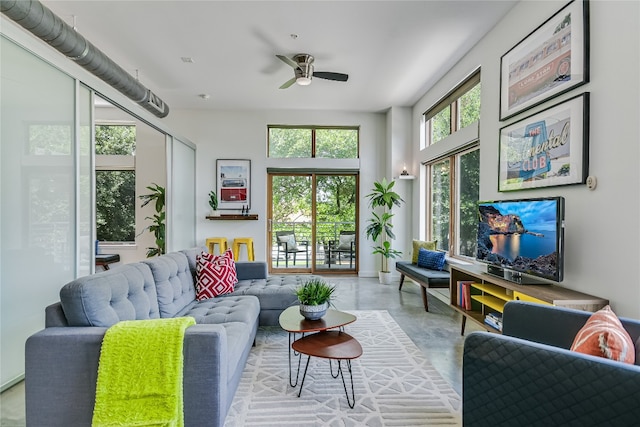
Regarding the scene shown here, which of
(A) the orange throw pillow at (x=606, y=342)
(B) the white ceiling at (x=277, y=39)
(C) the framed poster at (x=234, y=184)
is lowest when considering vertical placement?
(A) the orange throw pillow at (x=606, y=342)

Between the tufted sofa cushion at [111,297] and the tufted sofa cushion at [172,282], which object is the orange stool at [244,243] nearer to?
the tufted sofa cushion at [172,282]

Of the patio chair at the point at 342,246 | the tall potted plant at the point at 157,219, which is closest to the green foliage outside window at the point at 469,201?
the patio chair at the point at 342,246

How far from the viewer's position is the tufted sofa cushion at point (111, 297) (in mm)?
Answer: 1607

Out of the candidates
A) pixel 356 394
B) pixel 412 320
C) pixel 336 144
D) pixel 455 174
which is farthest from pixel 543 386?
pixel 336 144

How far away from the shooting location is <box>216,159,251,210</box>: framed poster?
19.5 feet

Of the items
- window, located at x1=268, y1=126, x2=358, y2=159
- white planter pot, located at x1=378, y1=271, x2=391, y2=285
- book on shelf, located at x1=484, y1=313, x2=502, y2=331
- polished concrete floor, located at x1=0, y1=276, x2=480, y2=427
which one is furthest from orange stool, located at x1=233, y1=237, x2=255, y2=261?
book on shelf, located at x1=484, y1=313, x2=502, y2=331

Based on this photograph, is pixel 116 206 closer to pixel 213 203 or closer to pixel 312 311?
pixel 213 203

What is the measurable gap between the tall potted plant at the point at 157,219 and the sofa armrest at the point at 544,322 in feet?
16.6

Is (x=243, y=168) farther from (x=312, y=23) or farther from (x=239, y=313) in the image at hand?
(x=239, y=313)

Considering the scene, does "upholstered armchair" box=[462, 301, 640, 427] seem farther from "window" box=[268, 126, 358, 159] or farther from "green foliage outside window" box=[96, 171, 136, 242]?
"green foliage outside window" box=[96, 171, 136, 242]

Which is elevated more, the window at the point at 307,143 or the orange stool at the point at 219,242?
the window at the point at 307,143

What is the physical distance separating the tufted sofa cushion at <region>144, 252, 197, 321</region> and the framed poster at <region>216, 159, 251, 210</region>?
3.01m

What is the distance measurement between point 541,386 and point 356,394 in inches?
50.0

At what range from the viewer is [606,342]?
121 cm
